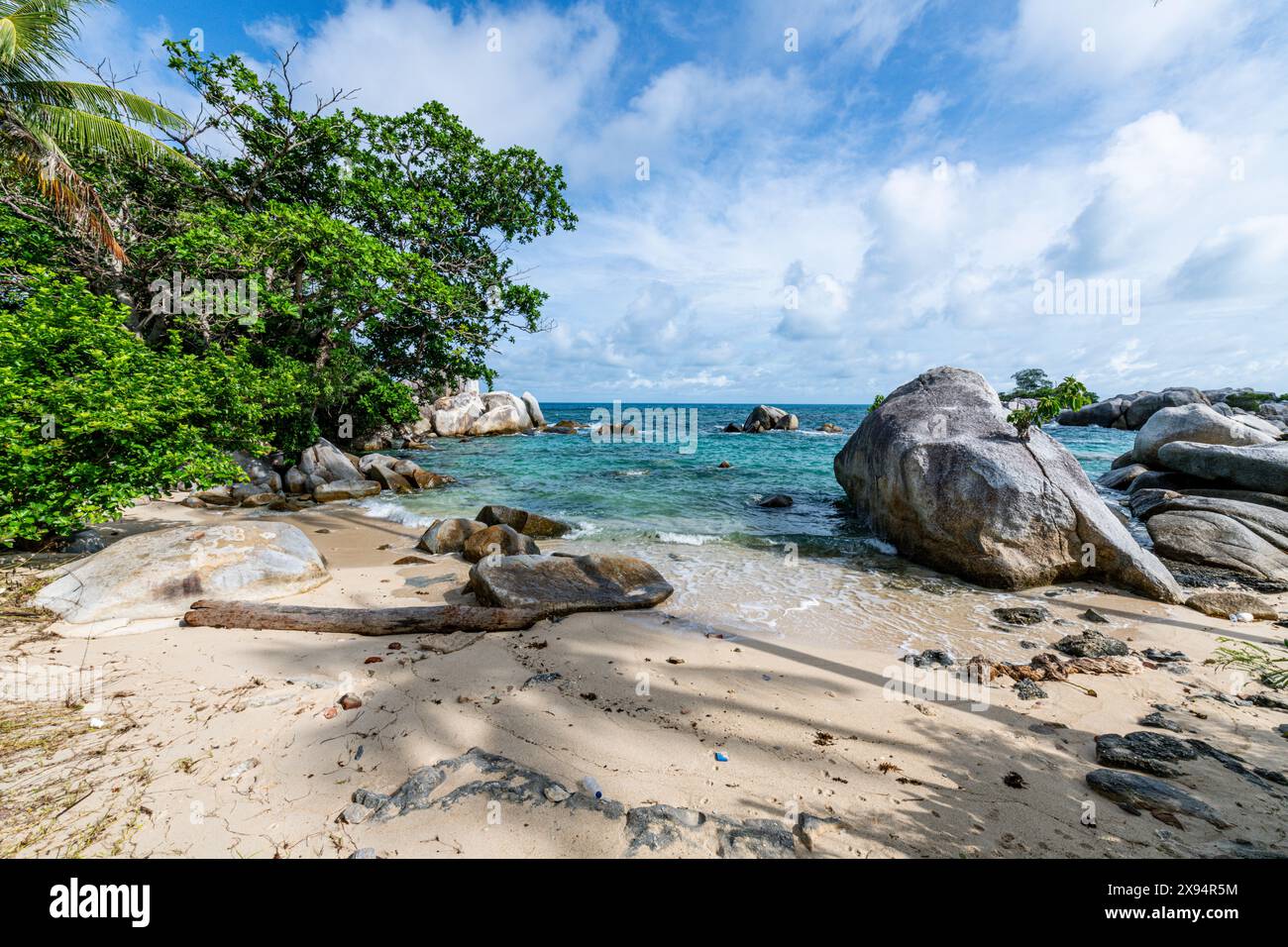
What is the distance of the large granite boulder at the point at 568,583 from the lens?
601cm

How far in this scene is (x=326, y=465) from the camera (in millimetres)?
15359

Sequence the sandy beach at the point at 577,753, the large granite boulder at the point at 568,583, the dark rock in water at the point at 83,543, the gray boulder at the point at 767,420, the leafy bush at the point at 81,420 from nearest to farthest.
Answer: the sandy beach at the point at 577,753
the leafy bush at the point at 81,420
the large granite boulder at the point at 568,583
the dark rock in water at the point at 83,543
the gray boulder at the point at 767,420

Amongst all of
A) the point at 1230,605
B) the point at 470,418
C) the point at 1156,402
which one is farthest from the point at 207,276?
the point at 1156,402

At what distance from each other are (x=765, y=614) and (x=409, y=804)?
4.92 meters

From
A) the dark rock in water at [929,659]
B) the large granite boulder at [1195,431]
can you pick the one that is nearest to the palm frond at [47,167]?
the dark rock in water at [929,659]

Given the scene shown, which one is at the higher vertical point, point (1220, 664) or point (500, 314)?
point (500, 314)

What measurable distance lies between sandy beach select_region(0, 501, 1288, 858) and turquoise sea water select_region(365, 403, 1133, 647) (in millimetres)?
1479

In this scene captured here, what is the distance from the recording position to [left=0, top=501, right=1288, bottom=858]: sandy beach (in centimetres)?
254

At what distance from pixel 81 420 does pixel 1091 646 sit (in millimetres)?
12143

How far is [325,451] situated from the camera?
15.8 metres

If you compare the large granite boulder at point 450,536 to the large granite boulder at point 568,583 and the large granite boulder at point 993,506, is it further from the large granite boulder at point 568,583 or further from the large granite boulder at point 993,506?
the large granite boulder at point 993,506

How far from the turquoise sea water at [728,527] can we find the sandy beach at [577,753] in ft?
4.85
